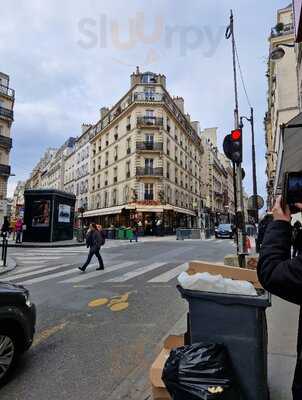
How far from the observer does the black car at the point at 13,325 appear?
3072 millimetres

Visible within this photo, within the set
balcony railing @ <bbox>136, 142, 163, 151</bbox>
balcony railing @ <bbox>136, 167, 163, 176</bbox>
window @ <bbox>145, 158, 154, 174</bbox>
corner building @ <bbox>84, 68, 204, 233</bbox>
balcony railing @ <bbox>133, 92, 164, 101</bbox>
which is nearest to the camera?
corner building @ <bbox>84, 68, 204, 233</bbox>

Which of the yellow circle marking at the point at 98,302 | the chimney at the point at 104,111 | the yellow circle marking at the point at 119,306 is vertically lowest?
the yellow circle marking at the point at 119,306

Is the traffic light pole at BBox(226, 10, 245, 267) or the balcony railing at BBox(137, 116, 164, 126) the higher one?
the balcony railing at BBox(137, 116, 164, 126)

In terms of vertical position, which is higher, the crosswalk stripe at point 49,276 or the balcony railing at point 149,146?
the balcony railing at point 149,146

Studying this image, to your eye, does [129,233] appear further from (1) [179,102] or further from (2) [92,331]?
(1) [179,102]

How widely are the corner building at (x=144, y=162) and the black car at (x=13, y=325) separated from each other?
106 ft

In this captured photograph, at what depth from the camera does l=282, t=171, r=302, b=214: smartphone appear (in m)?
1.50

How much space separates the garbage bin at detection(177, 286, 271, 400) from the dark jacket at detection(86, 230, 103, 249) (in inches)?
338

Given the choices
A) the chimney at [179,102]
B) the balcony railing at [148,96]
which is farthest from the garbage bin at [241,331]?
the chimney at [179,102]

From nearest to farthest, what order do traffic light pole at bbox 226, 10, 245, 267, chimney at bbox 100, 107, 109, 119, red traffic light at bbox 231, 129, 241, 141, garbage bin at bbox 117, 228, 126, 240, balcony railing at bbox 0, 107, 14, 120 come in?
red traffic light at bbox 231, 129, 241, 141, traffic light pole at bbox 226, 10, 245, 267, garbage bin at bbox 117, 228, 126, 240, balcony railing at bbox 0, 107, 14, 120, chimney at bbox 100, 107, 109, 119

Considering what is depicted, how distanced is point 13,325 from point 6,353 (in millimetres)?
257

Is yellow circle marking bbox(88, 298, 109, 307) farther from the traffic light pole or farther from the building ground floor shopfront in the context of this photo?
the building ground floor shopfront

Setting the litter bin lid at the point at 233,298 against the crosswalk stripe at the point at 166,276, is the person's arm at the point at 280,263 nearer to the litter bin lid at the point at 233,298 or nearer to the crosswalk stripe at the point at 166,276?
the litter bin lid at the point at 233,298

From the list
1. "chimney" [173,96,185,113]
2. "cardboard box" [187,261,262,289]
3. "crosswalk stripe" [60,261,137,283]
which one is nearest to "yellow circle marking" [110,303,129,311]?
"crosswalk stripe" [60,261,137,283]
